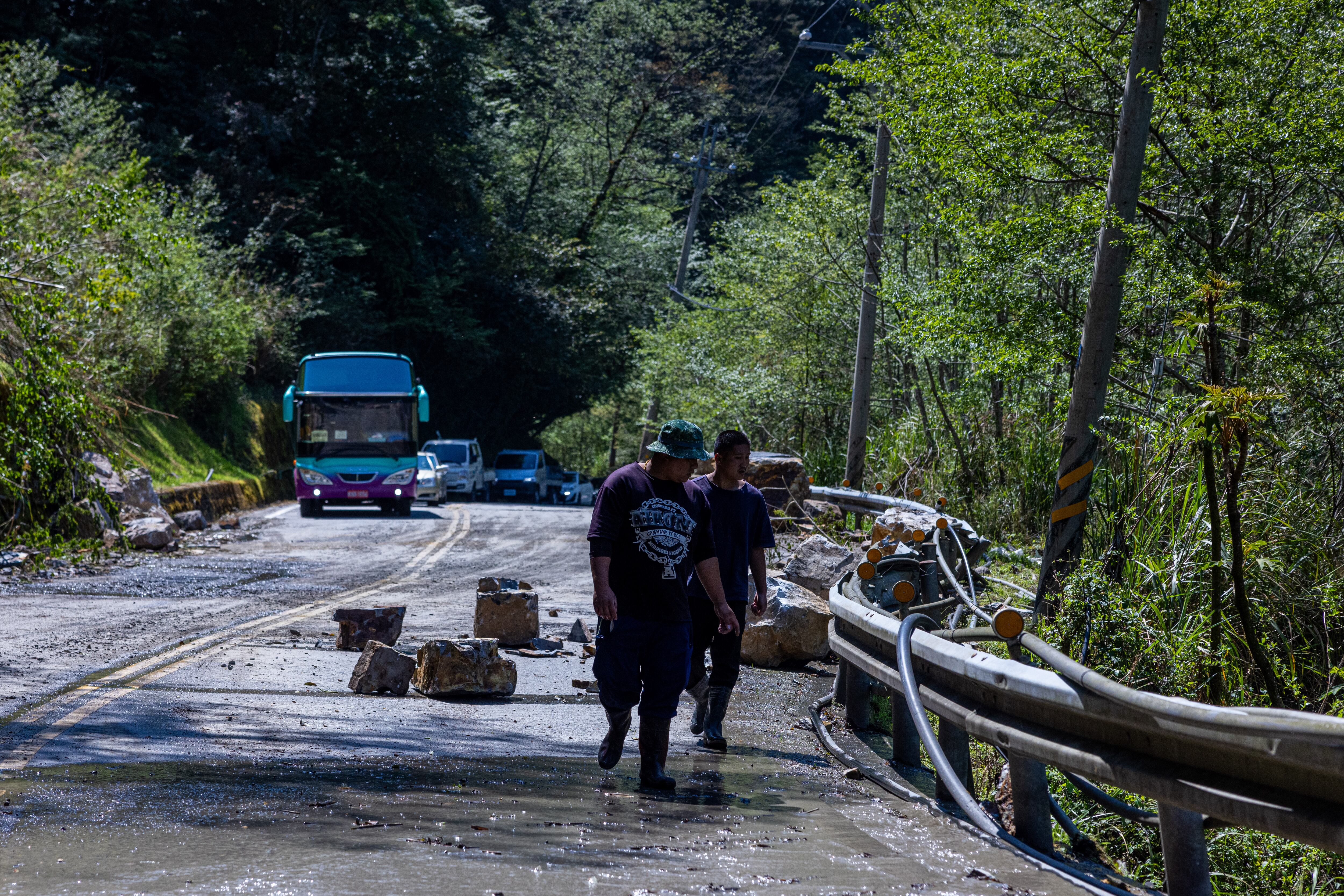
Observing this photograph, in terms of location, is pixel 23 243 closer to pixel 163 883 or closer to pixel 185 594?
pixel 185 594

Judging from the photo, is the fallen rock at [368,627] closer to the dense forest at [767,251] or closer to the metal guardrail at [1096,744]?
the metal guardrail at [1096,744]

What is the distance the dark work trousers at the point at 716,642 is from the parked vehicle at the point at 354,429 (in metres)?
21.1

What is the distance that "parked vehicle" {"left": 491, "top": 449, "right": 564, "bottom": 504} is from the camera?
148ft

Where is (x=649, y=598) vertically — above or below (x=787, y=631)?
above

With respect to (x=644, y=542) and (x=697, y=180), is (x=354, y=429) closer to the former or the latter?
(x=697, y=180)

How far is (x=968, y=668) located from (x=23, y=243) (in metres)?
16.0

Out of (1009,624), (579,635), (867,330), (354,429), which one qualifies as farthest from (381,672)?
(354,429)

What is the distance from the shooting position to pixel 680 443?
5.92 m

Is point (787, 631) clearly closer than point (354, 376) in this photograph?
Answer: Yes

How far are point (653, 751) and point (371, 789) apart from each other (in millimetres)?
1299

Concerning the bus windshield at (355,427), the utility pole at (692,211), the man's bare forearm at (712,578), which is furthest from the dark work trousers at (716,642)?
the utility pole at (692,211)

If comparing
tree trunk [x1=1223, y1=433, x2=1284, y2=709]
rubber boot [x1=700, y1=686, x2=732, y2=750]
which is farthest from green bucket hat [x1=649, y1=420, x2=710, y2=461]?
tree trunk [x1=1223, y1=433, x2=1284, y2=709]

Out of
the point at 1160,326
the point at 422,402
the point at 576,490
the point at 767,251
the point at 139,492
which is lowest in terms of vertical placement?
the point at 576,490

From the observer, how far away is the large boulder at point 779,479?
1706 cm
